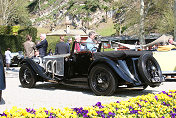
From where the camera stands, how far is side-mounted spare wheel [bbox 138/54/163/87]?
7457 mm

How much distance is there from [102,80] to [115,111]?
318cm

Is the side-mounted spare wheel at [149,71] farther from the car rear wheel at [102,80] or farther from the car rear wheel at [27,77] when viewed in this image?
the car rear wheel at [27,77]

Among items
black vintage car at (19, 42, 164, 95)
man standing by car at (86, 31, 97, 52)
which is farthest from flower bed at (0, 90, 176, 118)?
man standing by car at (86, 31, 97, 52)

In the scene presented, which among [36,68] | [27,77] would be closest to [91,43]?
[36,68]

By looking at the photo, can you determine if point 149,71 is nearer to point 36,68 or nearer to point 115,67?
point 115,67

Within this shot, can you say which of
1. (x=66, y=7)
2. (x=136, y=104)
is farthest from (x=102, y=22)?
(x=136, y=104)

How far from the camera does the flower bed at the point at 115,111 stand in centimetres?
423

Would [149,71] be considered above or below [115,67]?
below

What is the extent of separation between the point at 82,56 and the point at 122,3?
26418 mm

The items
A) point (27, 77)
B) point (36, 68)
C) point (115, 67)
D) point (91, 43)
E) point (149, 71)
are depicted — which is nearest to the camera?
point (115, 67)

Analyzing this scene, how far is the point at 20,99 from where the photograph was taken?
24.8 feet

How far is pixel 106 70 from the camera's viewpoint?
768 cm

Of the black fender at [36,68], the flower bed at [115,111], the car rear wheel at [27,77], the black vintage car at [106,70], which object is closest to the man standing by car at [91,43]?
the black vintage car at [106,70]

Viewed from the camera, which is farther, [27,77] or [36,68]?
[27,77]
